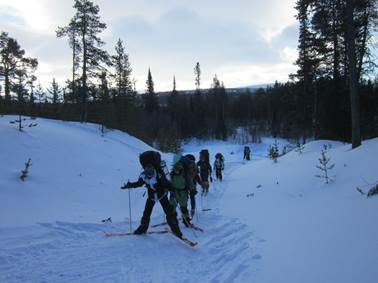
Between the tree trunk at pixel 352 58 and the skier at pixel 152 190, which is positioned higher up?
the tree trunk at pixel 352 58

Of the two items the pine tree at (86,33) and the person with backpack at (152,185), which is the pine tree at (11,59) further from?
the person with backpack at (152,185)

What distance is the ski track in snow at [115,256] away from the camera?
5.82 metres

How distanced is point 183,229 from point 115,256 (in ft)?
8.75

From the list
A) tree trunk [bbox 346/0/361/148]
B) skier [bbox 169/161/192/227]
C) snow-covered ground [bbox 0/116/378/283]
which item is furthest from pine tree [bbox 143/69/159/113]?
skier [bbox 169/161/192/227]

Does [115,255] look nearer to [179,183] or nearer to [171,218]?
[171,218]

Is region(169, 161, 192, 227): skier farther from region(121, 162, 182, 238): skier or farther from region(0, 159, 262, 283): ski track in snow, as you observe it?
region(121, 162, 182, 238): skier

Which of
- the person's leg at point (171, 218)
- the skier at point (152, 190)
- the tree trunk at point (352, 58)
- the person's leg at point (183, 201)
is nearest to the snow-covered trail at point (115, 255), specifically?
the person's leg at point (171, 218)

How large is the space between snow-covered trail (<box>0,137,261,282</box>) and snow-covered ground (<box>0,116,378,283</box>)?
0.7 inches

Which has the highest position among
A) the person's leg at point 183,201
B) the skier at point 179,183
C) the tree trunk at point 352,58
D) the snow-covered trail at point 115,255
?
the tree trunk at point 352,58

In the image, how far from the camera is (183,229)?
29.8ft

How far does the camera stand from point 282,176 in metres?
17.3

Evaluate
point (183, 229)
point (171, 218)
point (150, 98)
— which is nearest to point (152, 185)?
point (171, 218)

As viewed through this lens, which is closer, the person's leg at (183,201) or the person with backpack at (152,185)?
the person with backpack at (152,185)

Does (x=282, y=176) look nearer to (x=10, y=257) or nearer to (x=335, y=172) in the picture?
(x=335, y=172)
